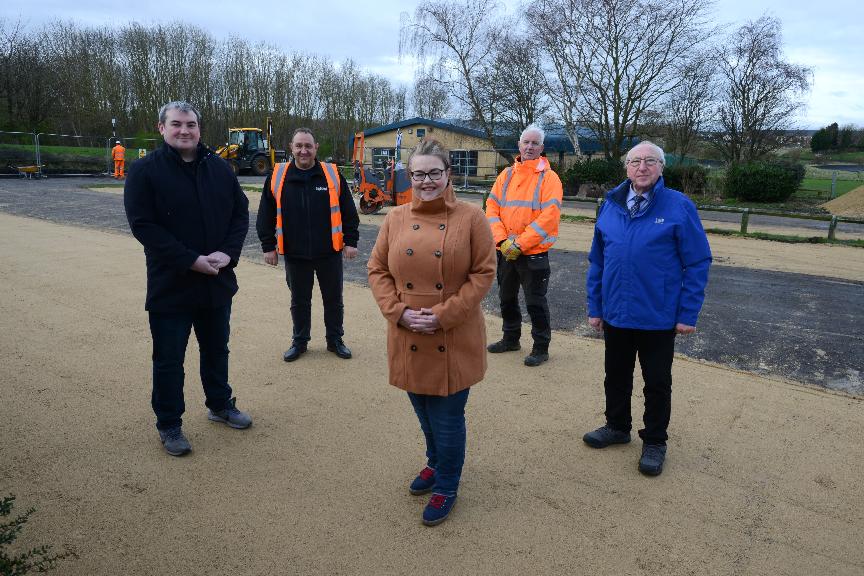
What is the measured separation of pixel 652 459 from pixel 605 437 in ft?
1.06

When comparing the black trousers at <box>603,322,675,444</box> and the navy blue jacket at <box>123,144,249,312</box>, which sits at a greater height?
the navy blue jacket at <box>123,144,249,312</box>

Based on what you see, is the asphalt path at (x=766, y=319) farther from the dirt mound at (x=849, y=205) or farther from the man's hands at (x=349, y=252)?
the dirt mound at (x=849, y=205)

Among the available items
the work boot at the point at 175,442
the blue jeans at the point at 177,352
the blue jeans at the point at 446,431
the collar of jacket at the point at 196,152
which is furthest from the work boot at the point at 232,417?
the collar of jacket at the point at 196,152

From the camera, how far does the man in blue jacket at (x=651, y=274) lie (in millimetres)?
3059

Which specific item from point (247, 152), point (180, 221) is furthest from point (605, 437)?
point (247, 152)

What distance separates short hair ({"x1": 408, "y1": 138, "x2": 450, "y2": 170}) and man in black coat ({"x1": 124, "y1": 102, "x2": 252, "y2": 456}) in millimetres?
1330

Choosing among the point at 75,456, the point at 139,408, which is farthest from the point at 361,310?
the point at 75,456

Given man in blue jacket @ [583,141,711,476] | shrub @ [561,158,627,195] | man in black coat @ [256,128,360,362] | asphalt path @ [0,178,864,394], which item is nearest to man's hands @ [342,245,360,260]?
man in black coat @ [256,128,360,362]

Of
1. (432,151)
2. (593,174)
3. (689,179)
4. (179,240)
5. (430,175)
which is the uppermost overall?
(593,174)

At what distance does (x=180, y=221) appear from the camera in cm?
322

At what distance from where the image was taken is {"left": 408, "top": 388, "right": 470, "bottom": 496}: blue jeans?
8.91 ft

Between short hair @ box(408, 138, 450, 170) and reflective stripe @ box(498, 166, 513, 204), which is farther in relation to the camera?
reflective stripe @ box(498, 166, 513, 204)

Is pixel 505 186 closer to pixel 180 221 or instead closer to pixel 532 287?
pixel 532 287

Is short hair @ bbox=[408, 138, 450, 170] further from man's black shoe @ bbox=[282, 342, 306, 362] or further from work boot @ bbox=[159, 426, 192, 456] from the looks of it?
man's black shoe @ bbox=[282, 342, 306, 362]
